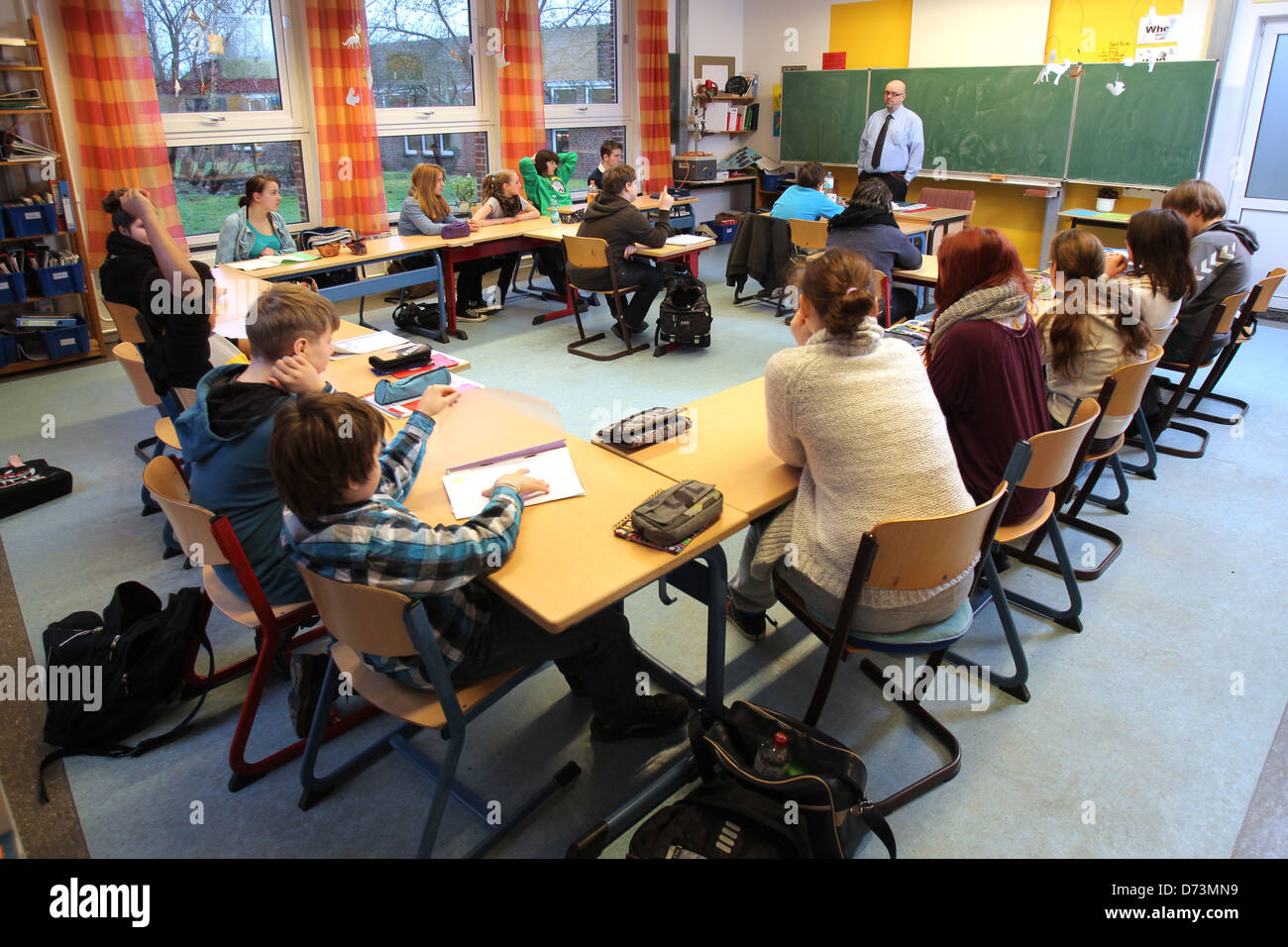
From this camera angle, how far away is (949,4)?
282 inches

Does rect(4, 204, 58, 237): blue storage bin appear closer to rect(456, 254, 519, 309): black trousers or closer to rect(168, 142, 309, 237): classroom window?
rect(168, 142, 309, 237): classroom window

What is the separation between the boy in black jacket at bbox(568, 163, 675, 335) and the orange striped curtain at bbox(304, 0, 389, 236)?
72.5 inches

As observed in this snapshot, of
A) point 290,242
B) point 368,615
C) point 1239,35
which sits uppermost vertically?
point 1239,35

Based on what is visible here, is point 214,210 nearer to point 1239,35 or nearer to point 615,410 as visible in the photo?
point 615,410

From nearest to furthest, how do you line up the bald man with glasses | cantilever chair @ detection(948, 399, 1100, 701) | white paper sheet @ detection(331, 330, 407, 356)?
cantilever chair @ detection(948, 399, 1100, 701)
white paper sheet @ detection(331, 330, 407, 356)
the bald man with glasses

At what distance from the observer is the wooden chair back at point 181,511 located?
6.14 ft

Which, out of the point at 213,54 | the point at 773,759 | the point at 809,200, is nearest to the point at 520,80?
the point at 213,54

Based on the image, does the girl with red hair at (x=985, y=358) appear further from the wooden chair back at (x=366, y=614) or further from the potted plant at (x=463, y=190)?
the potted plant at (x=463, y=190)

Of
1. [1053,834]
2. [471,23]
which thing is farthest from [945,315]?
[471,23]

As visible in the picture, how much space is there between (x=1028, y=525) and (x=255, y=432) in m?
2.06

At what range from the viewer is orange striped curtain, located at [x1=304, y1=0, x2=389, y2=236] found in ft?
18.9

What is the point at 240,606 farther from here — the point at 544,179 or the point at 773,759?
the point at 544,179

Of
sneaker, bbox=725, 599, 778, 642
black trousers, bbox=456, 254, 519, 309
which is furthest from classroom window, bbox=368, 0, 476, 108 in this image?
sneaker, bbox=725, 599, 778, 642

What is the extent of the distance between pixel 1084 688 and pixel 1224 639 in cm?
57
